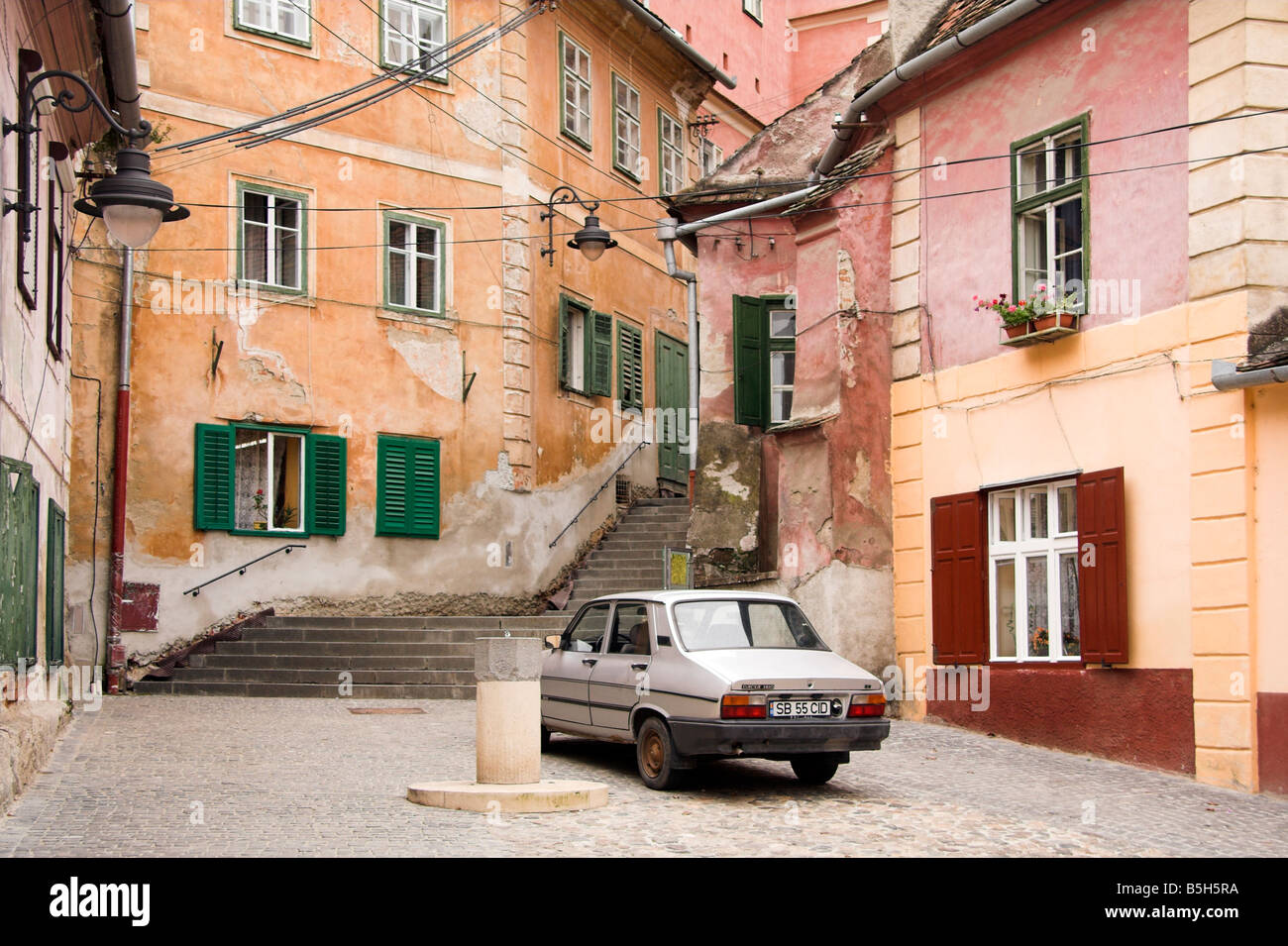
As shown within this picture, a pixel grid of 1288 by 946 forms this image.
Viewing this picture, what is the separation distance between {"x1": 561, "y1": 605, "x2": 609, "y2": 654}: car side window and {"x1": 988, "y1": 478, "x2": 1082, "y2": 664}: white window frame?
13.6 ft

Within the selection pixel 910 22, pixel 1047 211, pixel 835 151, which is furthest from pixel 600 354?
pixel 1047 211

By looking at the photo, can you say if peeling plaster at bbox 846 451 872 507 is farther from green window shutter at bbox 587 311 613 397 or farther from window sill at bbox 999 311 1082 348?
green window shutter at bbox 587 311 613 397

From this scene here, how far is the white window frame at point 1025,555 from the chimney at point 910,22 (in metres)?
5.20

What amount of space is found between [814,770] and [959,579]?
12.8 feet

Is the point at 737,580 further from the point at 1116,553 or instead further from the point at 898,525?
the point at 1116,553

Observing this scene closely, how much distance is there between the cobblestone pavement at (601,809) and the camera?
8.52 metres

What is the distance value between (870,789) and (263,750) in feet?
A: 17.6

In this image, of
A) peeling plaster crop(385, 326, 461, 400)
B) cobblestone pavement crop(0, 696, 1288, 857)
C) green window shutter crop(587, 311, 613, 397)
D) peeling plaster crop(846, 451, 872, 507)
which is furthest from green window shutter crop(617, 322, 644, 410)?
cobblestone pavement crop(0, 696, 1288, 857)

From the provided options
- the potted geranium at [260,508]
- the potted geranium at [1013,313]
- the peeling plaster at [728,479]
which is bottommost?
the potted geranium at [260,508]

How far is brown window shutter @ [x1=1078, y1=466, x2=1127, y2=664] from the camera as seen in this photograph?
40.7 ft

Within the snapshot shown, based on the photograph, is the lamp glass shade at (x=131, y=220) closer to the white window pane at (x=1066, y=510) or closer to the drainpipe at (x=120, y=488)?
the white window pane at (x=1066, y=510)

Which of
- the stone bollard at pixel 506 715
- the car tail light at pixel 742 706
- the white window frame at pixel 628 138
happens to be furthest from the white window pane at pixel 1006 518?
the white window frame at pixel 628 138

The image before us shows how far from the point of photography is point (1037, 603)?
13.6 metres

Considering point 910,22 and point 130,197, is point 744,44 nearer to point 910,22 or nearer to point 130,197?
point 910,22
